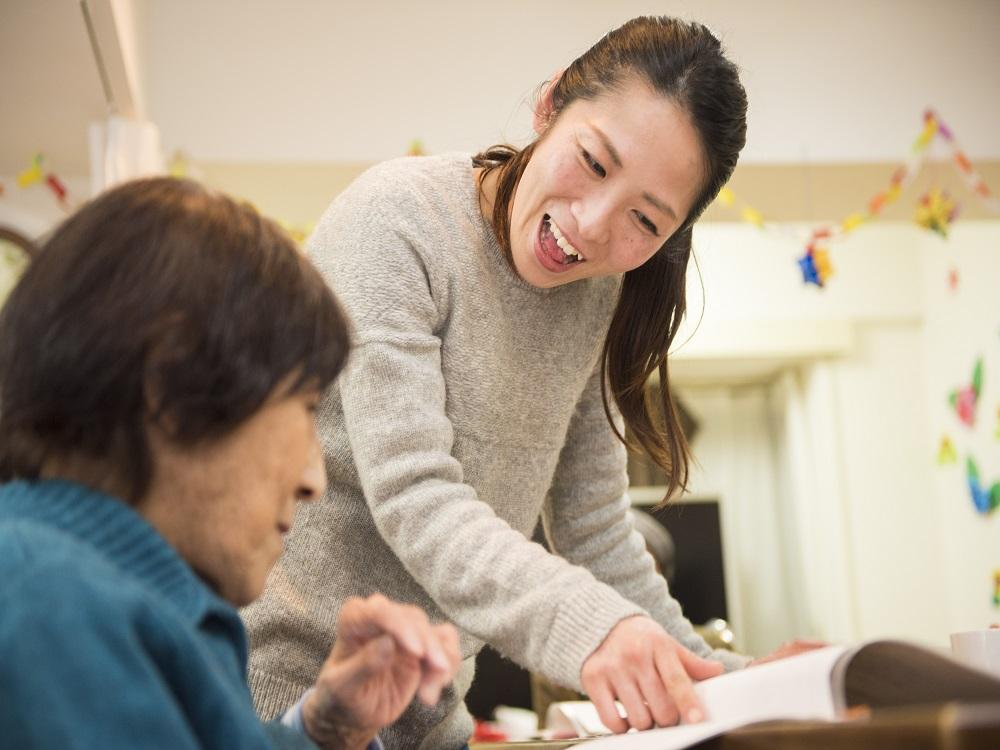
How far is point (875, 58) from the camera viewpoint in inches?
151

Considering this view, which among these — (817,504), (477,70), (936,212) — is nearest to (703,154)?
(477,70)

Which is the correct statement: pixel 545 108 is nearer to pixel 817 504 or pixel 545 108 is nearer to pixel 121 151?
pixel 121 151

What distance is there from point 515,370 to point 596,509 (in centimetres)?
24

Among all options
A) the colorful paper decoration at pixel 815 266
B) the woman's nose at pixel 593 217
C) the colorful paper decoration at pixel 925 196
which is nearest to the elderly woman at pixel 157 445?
the woman's nose at pixel 593 217

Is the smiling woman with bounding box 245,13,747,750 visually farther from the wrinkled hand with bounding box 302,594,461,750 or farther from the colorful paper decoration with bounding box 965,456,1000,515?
the colorful paper decoration with bounding box 965,456,1000,515

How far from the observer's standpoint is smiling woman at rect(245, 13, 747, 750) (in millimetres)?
856

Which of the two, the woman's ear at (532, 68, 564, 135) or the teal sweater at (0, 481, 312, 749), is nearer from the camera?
A: the teal sweater at (0, 481, 312, 749)

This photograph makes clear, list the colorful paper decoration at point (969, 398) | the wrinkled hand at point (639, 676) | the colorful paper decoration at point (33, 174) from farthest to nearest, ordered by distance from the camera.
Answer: the colorful paper decoration at point (969, 398)
the colorful paper decoration at point (33, 174)
the wrinkled hand at point (639, 676)

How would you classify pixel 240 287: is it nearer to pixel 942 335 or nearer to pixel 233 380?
pixel 233 380

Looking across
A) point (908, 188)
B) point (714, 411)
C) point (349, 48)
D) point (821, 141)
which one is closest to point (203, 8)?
point (349, 48)

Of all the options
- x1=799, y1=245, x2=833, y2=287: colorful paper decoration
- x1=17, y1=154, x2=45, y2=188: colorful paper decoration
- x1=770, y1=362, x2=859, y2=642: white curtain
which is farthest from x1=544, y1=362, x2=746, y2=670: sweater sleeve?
x1=770, y1=362, x2=859, y2=642: white curtain

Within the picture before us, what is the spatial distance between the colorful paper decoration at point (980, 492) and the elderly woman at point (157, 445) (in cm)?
439

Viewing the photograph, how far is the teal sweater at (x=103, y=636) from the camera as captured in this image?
0.45 metres

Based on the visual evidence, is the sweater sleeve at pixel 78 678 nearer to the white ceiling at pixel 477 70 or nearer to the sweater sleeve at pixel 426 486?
the sweater sleeve at pixel 426 486
